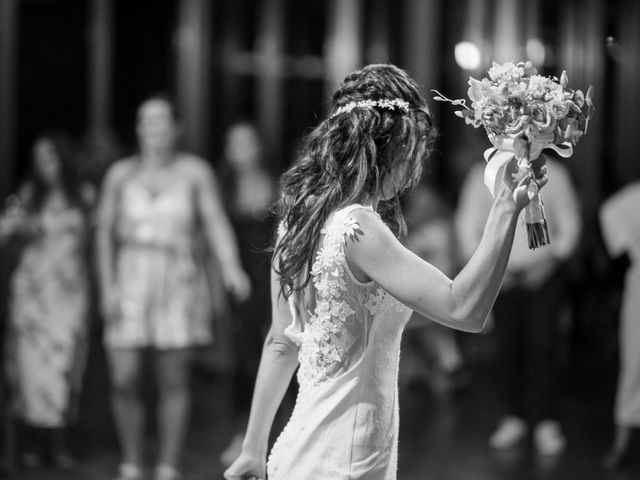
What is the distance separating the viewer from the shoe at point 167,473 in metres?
4.87

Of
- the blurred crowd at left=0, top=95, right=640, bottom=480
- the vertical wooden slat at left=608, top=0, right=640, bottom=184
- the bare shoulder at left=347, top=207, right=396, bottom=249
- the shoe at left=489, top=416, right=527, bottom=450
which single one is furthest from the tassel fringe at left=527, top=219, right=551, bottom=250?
the vertical wooden slat at left=608, top=0, right=640, bottom=184

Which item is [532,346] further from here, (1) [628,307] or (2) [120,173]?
(2) [120,173]

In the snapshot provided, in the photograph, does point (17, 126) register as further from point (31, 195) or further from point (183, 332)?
point (183, 332)

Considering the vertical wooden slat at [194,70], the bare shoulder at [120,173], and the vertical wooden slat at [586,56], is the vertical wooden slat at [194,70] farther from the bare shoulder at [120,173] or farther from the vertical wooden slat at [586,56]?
the bare shoulder at [120,173]

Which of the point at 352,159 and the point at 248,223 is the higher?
the point at 352,159

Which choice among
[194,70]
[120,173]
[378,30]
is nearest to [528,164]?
[120,173]

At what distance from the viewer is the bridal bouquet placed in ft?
6.70

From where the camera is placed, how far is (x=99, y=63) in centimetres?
1212

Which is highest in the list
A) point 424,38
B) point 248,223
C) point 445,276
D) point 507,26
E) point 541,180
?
point 507,26

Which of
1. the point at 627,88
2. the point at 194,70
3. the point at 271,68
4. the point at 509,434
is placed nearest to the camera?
the point at 509,434

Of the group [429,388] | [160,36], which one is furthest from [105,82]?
[429,388]

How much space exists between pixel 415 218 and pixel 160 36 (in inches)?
221

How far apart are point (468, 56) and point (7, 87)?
8.77 meters

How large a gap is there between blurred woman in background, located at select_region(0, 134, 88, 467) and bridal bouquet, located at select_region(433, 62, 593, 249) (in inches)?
145
